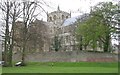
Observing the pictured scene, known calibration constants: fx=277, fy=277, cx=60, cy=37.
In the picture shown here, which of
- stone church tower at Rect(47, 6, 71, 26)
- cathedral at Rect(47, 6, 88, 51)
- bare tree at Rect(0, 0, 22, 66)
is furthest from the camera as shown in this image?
stone church tower at Rect(47, 6, 71, 26)

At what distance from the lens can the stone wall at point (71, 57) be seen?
5919 centimetres

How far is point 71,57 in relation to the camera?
199ft

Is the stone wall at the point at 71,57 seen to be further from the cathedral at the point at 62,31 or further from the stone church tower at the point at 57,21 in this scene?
the stone church tower at the point at 57,21

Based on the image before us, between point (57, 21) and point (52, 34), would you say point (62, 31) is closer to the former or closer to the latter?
point (52, 34)

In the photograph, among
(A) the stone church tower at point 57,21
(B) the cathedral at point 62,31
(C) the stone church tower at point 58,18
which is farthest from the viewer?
(C) the stone church tower at point 58,18

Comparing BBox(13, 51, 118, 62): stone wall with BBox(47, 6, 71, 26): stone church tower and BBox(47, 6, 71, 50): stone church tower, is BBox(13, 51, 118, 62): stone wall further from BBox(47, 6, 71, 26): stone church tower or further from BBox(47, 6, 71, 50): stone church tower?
BBox(47, 6, 71, 26): stone church tower

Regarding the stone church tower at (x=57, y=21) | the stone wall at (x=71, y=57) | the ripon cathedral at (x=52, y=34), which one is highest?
the stone church tower at (x=57, y=21)

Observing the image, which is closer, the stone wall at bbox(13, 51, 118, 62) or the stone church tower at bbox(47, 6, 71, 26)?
the stone wall at bbox(13, 51, 118, 62)

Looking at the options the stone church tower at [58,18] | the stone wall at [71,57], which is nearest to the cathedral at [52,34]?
the stone church tower at [58,18]

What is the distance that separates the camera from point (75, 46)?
77688mm

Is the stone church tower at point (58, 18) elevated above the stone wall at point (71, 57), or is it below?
above

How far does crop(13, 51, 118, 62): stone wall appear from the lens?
5919 centimetres

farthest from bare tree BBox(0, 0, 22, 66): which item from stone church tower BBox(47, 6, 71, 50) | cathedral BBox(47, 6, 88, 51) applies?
stone church tower BBox(47, 6, 71, 50)

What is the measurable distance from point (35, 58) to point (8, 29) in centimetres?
1810
